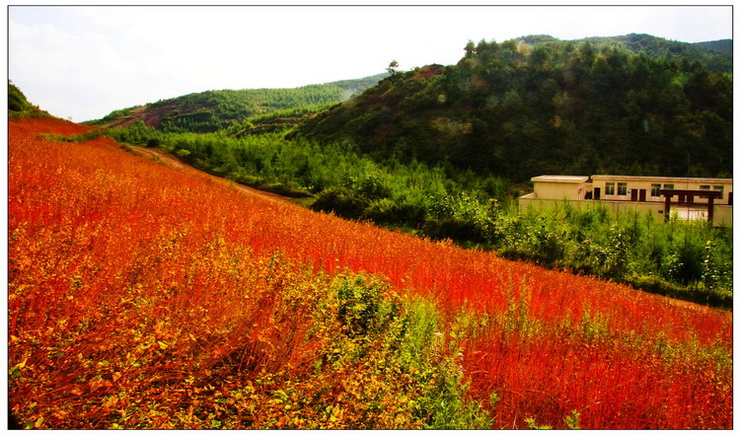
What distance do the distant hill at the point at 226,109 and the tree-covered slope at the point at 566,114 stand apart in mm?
22138

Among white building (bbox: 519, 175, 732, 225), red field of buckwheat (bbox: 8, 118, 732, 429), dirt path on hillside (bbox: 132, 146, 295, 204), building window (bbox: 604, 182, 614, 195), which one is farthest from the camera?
building window (bbox: 604, 182, 614, 195)

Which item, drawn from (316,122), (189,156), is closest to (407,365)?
(189,156)

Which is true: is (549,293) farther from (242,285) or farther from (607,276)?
(607,276)

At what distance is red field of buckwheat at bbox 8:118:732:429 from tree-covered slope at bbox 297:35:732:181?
23.3 m

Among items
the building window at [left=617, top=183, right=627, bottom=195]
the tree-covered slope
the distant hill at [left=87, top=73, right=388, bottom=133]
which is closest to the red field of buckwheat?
the building window at [left=617, top=183, right=627, bottom=195]

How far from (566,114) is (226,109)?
170 ft

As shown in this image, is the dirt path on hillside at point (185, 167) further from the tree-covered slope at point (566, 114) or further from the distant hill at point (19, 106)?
the tree-covered slope at point (566, 114)

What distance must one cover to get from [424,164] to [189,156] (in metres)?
12.3

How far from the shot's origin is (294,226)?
22.2 ft

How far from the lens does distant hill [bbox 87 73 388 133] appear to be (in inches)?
2010

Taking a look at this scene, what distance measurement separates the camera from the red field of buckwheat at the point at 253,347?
2.32m

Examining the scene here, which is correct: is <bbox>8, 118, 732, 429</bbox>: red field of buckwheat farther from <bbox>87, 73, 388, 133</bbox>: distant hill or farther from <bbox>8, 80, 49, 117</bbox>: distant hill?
<bbox>87, 73, 388, 133</bbox>: distant hill

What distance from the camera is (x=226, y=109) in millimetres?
69812

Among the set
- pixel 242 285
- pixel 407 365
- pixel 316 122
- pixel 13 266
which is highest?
pixel 316 122
